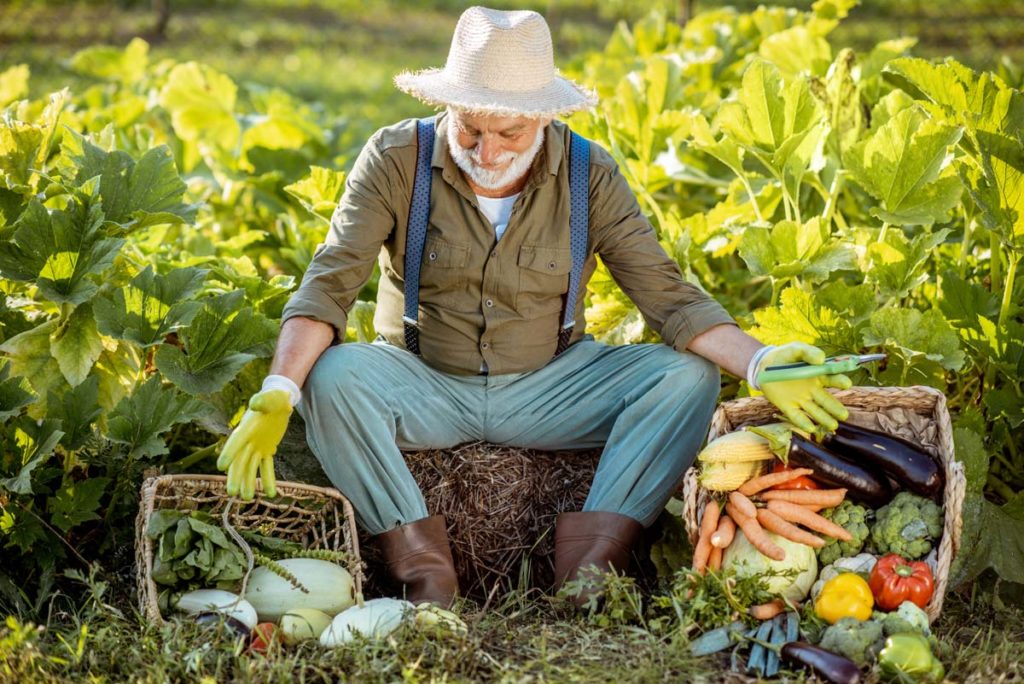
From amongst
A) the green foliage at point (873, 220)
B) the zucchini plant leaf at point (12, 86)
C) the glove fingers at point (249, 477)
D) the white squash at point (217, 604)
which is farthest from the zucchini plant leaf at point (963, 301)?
the zucchini plant leaf at point (12, 86)

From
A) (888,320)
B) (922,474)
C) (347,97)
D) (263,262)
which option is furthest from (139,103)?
(347,97)

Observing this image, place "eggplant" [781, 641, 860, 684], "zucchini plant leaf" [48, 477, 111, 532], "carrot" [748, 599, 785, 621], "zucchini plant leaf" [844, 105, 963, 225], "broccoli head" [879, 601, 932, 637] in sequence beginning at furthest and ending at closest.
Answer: "zucchini plant leaf" [844, 105, 963, 225] < "zucchini plant leaf" [48, 477, 111, 532] < "carrot" [748, 599, 785, 621] < "broccoli head" [879, 601, 932, 637] < "eggplant" [781, 641, 860, 684]

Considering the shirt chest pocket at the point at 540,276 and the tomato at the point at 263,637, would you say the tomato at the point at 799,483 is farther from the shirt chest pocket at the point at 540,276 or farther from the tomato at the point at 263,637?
the tomato at the point at 263,637

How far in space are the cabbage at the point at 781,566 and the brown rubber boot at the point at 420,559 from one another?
26.8 inches

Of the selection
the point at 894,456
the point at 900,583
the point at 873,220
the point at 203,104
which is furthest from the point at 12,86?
the point at 900,583

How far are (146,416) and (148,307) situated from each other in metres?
0.29

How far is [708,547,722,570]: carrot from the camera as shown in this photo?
2.97 m

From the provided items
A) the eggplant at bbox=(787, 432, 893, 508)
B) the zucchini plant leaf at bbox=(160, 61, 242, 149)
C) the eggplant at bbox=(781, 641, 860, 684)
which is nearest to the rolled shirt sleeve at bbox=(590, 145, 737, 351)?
the eggplant at bbox=(787, 432, 893, 508)

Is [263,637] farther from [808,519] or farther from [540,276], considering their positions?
[808,519]

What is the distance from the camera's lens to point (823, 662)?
103 inches

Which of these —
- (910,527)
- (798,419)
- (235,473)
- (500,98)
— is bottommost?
(910,527)

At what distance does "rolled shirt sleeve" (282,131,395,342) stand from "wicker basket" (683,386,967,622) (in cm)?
95

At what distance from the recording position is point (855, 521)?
301 centimetres

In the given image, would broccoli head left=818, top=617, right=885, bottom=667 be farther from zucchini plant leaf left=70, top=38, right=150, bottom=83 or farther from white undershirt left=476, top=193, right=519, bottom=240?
zucchini plant leaf left=70, top=38, right=150, bottom=83
